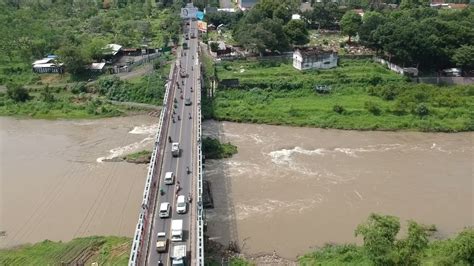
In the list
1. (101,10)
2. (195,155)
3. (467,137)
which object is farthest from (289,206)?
(101,10)

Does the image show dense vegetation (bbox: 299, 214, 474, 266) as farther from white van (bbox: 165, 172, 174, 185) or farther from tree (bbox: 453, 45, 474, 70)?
tree (bbox: 453, 45, 474, 70)

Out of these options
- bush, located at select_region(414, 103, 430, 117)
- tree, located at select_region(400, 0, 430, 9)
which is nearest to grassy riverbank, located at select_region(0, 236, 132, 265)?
bush, located at select_region(414, 103, 430, 117)

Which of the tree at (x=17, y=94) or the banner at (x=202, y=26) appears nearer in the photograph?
the tree at (x=17, y=94)

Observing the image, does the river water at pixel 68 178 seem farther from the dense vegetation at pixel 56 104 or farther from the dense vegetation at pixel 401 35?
the dense vegetation at pixel 401 35

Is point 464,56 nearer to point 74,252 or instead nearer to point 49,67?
point 74,252

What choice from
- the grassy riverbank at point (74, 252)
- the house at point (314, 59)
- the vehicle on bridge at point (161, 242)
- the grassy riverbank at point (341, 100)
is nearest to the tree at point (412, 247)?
the vehicle on bridge at point (161, 242)

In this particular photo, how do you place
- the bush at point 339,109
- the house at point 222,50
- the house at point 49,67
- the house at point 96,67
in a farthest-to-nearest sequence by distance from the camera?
the house at point 222,50
the house at point 49,67
the house at point 96,67
the bush at point 339,109

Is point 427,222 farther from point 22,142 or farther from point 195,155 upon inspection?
point 22,142
